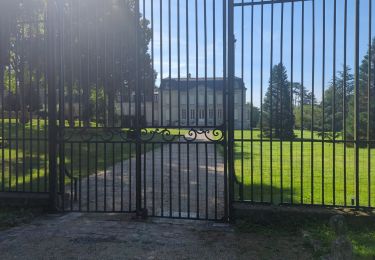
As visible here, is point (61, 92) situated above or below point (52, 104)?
above

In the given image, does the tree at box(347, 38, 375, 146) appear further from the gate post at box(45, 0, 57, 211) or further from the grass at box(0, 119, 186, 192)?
the gate post at box(45, 0, 57, 211)

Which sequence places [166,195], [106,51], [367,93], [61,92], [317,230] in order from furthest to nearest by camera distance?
1. [166,195]
2. [61,92]
3. [106,51]
4. [367,93]
5. [317,230]

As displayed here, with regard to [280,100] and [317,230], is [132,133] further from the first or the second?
[317,230]

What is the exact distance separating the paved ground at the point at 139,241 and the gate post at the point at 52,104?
1.80ft

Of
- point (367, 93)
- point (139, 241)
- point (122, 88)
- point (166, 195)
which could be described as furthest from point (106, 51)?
point (367, 93)

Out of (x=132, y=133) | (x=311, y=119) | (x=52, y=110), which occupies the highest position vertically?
(x=52, y=110)

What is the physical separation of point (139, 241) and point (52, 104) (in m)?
2.73

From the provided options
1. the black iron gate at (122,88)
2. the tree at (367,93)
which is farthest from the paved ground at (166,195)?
the tree at (367,93)

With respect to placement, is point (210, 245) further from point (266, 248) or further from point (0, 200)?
point (0, 200)

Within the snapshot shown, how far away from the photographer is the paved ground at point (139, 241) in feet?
13.6

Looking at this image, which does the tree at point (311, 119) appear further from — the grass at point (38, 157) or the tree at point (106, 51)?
the tree at point (106, 51)

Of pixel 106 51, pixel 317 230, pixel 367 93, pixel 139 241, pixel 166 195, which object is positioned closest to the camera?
pixel 139 241

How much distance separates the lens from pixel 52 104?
591cm

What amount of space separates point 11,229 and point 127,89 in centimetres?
258
